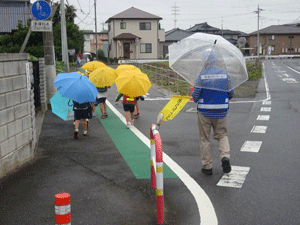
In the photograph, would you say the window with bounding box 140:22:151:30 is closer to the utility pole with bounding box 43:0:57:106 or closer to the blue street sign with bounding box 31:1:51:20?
the utility pole with bounding box 43:0:57:106

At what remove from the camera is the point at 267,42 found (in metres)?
89.8

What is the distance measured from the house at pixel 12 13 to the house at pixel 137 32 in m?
19.2

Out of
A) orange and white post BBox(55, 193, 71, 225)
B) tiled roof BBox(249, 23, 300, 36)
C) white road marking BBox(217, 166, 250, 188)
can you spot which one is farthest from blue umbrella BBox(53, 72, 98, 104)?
tiled roof BBox(249, 23, 300, 36)

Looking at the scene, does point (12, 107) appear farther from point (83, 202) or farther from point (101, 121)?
point (101, 121)

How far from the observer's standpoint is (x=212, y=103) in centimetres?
540

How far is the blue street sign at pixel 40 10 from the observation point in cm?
1037

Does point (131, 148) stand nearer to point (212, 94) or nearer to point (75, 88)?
point (75, 88)

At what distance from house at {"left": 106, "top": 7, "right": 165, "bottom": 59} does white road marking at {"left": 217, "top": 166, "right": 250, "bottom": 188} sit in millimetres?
47474

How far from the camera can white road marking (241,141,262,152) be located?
23.8 feet

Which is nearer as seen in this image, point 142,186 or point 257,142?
point 142,186

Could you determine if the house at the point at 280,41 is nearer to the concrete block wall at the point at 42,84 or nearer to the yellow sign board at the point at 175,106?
the concrete block wall at the point at 42,84

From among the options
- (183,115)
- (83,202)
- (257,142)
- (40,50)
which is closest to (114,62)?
(40,50)

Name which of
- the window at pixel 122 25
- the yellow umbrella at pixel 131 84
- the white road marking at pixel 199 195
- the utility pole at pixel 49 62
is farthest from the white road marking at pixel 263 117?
the window at pixel 122 25

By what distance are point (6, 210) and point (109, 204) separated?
1210mm
